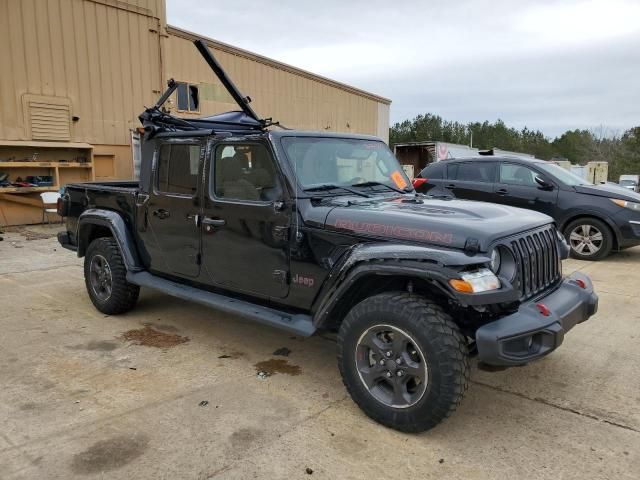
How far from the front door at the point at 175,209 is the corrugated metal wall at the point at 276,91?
394 inches

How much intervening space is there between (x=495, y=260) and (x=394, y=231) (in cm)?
60

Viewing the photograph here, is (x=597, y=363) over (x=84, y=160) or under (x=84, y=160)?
under

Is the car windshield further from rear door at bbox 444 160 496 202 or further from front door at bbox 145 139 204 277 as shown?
rear door at bbox 444 160 496 202

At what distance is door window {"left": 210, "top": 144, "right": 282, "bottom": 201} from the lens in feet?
12.0

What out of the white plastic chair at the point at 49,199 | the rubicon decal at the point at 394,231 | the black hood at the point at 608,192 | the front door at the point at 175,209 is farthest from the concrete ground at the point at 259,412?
the white plastic chair at the point at 49,199

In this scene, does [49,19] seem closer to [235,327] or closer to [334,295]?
[235,327]

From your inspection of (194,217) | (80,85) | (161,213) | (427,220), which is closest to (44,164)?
(80,85)

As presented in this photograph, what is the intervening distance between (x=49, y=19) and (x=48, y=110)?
6.36ft

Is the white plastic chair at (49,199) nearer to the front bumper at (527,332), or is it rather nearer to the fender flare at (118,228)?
the fender flare at (118,228)

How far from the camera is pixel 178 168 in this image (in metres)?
4.39

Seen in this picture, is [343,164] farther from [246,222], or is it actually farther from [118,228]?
[118,228]

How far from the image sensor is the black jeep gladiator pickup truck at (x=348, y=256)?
278cm

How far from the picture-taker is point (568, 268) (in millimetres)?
7191

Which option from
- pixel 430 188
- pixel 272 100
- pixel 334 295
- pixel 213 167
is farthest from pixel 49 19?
pixel 334 295
